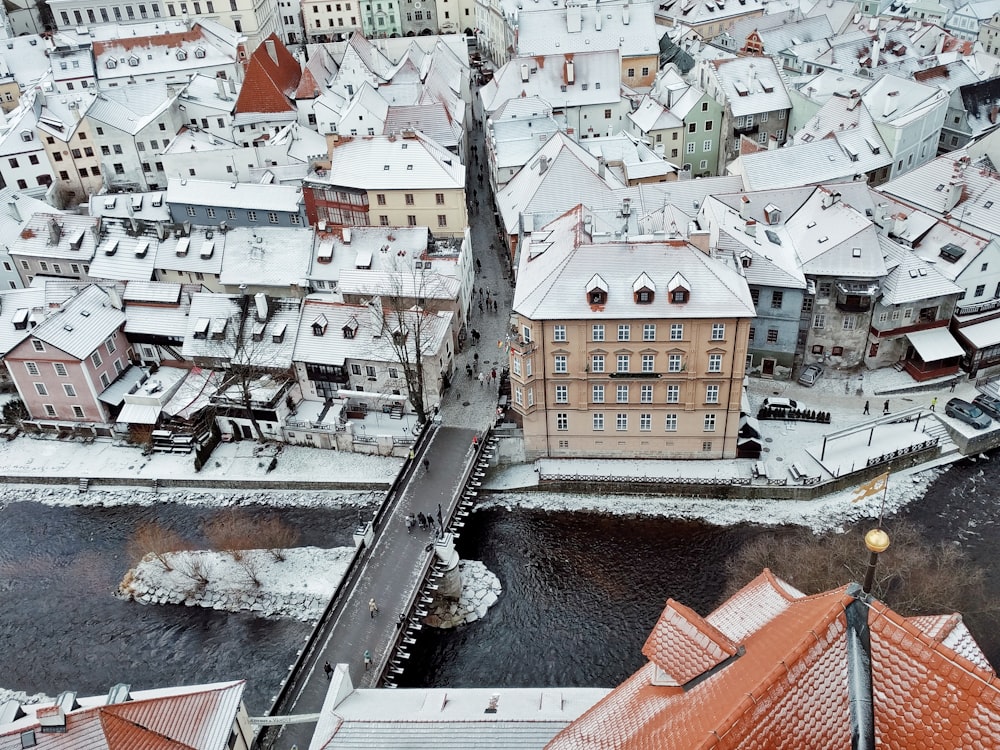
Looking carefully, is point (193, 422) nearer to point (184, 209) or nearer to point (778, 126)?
point (184, 209)

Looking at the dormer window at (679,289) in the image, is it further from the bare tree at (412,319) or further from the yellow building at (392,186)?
the yellow building at (392,186)

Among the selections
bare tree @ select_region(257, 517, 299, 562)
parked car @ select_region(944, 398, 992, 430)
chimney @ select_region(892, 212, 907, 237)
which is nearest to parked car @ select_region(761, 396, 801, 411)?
parked car @ select_region(944, 398, 992, 430)

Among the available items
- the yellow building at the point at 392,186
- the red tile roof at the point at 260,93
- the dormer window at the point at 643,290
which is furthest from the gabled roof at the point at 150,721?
the red tile roof at the point at 260,93

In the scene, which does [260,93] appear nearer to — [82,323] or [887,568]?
[82,323]

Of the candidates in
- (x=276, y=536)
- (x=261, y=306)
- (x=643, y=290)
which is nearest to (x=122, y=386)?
(x=261, y=306)

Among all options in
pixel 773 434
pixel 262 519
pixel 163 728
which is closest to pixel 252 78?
pixel 262 519
